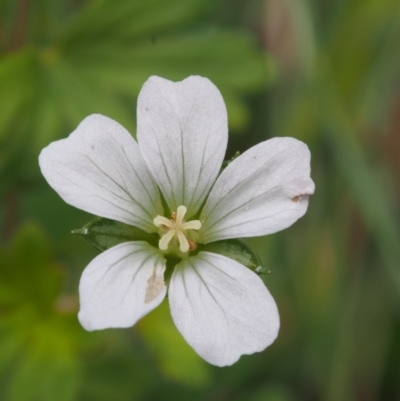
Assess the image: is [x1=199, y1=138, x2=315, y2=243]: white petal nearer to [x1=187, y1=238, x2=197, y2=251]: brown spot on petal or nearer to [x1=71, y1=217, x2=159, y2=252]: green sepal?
[x1=187, y1=238, x2=197, y2=251]: brown spot on petal

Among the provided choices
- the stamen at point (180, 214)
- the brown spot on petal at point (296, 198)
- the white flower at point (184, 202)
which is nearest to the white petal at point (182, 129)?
the white flower at point (184, 202)

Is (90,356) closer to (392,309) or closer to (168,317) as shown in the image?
(168,317)

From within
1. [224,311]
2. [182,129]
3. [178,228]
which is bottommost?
[224,311]

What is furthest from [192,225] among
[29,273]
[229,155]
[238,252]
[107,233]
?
[229,155]

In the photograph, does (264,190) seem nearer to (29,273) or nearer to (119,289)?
(119,289)

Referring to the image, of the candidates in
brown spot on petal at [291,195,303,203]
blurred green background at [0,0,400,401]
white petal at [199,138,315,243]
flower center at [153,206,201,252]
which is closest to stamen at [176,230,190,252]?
flower center at [153,206,201,252]

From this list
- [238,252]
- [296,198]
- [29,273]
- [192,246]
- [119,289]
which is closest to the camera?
[119,289]
